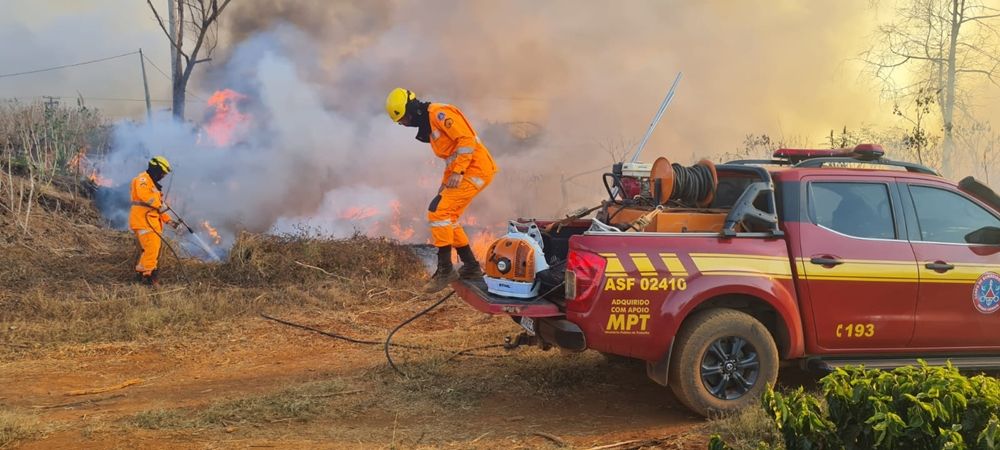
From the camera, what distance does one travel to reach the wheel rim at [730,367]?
14.8ft

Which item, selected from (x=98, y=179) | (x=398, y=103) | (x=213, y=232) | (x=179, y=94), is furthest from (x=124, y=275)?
(x=179, y=94)

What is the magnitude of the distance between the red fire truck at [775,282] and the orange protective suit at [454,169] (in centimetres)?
83

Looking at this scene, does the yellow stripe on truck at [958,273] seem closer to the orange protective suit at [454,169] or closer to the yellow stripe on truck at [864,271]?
the yellow stripe on truck at [864,271]

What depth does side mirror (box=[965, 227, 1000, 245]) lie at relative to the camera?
494cm

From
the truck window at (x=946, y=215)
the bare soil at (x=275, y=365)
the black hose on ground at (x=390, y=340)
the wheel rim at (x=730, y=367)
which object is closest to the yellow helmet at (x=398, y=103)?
the black hose on ground at (x=390, y=340)

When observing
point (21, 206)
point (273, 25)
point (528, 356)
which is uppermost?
point (273, 25)

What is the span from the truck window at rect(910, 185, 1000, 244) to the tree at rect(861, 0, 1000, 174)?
31.0 ft

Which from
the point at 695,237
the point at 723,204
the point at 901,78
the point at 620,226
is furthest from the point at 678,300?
the point at 901,78

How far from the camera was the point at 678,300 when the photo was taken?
171 inches

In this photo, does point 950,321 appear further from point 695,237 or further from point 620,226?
point 620,226

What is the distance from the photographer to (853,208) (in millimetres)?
4887

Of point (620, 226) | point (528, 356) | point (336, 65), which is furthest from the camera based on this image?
point (336, 65)

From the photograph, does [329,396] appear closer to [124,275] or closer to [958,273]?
[958,273]

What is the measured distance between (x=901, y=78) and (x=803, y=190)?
38.1ft
